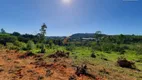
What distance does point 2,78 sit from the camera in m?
19.5

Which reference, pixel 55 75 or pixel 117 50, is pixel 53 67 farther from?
pixel 117 50

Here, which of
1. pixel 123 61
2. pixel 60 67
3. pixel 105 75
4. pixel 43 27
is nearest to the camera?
pixel 105 75

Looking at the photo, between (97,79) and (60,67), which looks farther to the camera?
(60,67)

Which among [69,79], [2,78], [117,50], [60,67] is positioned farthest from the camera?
[117,50]

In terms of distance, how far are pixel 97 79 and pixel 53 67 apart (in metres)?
6.96

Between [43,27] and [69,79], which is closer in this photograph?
[69,79]

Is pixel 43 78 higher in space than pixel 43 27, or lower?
lower

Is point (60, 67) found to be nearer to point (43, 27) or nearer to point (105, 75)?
point (105, 75)

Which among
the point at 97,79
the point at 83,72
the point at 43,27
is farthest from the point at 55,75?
the point at 43,27

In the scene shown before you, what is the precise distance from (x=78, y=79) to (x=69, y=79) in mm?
915

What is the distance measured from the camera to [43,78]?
1894cm

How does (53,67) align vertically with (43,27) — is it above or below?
below

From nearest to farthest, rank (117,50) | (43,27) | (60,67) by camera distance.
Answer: (60,67), (43,27), (117,50)

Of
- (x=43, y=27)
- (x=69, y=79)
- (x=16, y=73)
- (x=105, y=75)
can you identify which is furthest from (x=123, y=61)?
(x=43, y=27)
